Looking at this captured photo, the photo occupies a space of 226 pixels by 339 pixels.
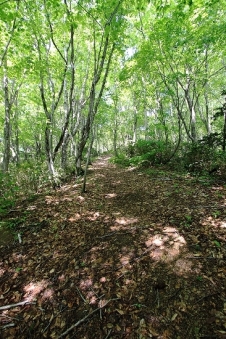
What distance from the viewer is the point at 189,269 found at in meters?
2.71

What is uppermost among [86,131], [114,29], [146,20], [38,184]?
[146,20]

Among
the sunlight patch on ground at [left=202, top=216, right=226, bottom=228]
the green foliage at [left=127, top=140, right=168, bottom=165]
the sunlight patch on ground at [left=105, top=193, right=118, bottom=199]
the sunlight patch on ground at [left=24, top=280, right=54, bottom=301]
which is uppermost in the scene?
the green foliage at [left=127, top=140, right=168, bottom=165]

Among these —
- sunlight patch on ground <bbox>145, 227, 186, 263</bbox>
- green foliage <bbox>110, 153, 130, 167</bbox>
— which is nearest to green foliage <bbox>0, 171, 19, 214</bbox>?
sunlight patch on ground <bbox>145, 227, 186, 263</bbox>

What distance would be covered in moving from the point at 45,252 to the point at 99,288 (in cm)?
151

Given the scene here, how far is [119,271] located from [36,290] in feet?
4.51

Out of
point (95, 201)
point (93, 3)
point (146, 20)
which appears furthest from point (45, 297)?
point (146, 20)

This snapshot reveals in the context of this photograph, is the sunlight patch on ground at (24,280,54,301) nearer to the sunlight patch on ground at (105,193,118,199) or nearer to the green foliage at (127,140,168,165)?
the sunlight patch on ground at (105,193,118,199)

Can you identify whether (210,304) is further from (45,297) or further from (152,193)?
(152,193)

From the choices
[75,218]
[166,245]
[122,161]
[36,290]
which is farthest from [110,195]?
[122,161]

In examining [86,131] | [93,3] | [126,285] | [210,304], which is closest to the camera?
[210,304]

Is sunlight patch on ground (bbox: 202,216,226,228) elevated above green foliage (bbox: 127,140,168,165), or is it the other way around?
green foliage (bbox: 127,140,168,165)

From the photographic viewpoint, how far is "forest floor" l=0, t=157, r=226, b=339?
7.22 feet

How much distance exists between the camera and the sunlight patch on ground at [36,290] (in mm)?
2741

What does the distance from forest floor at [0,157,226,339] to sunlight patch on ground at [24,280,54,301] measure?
2 cm
